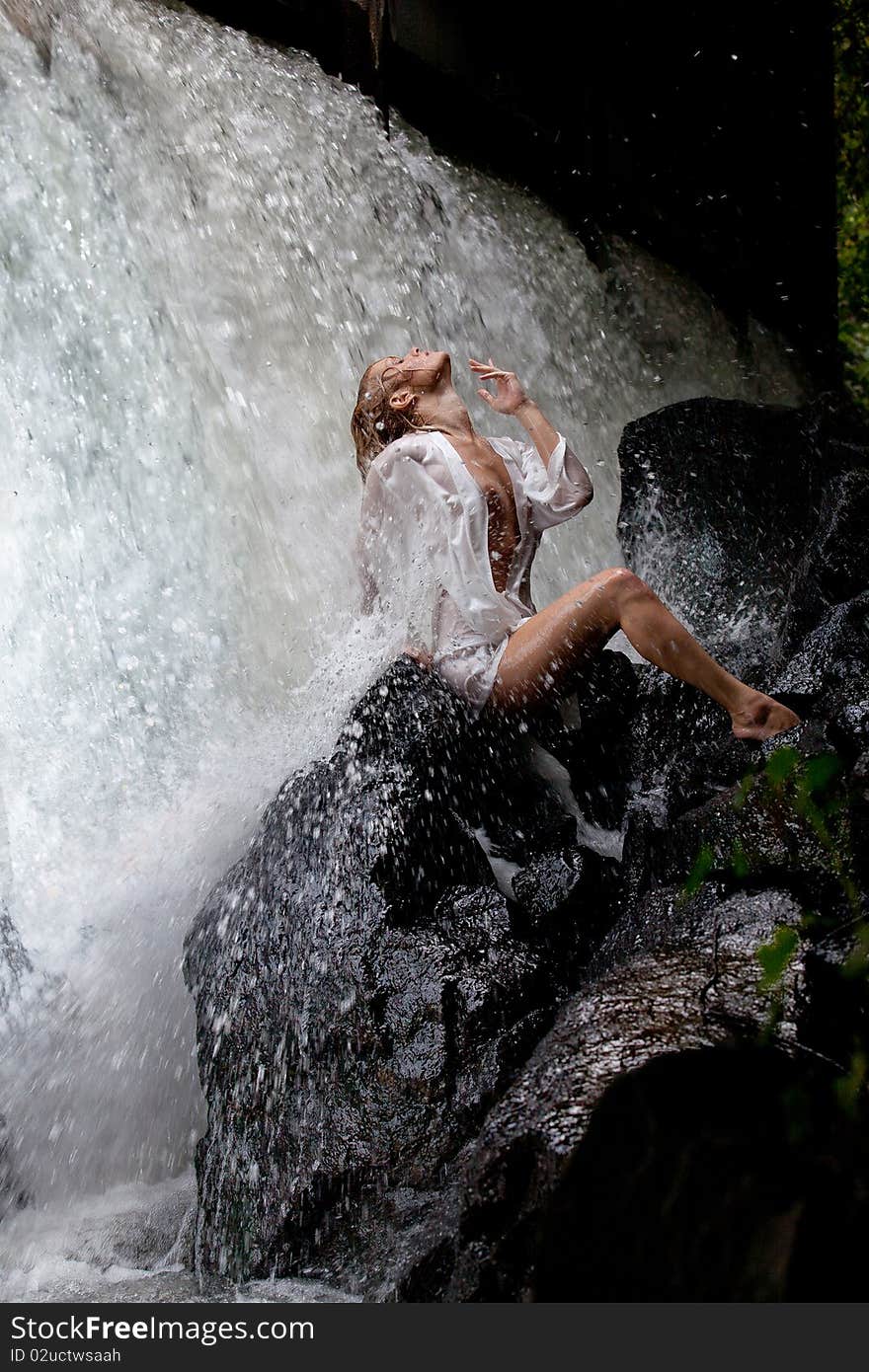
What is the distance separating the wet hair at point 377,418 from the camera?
13.8ft

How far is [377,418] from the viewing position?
424 centimetres

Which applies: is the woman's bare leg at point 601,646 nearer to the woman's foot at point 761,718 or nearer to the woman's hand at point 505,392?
the woman's foot at point 761,718

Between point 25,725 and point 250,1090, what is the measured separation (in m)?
2.61

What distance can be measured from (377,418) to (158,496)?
197cm

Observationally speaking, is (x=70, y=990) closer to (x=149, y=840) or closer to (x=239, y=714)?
(x=149, y=840)

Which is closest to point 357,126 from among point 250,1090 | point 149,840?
point 149,840

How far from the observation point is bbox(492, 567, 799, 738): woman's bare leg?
3.46 metres

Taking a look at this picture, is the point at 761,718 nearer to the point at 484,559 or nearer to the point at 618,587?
the point at 618,587

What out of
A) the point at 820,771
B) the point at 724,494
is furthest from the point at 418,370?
the point at 820,771

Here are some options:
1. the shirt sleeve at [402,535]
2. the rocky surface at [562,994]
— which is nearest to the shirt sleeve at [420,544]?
the shirt sleeve at [402,535]

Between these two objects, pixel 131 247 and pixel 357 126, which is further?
pixel 357 126

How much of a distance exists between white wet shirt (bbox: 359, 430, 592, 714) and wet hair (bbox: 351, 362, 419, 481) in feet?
0.41

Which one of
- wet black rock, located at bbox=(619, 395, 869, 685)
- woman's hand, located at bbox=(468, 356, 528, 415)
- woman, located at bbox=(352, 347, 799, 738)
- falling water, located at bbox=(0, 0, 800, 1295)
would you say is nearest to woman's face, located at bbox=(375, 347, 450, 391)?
woman, located at bbox=(352, 347, 799, 738)

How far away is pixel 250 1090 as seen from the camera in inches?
130
